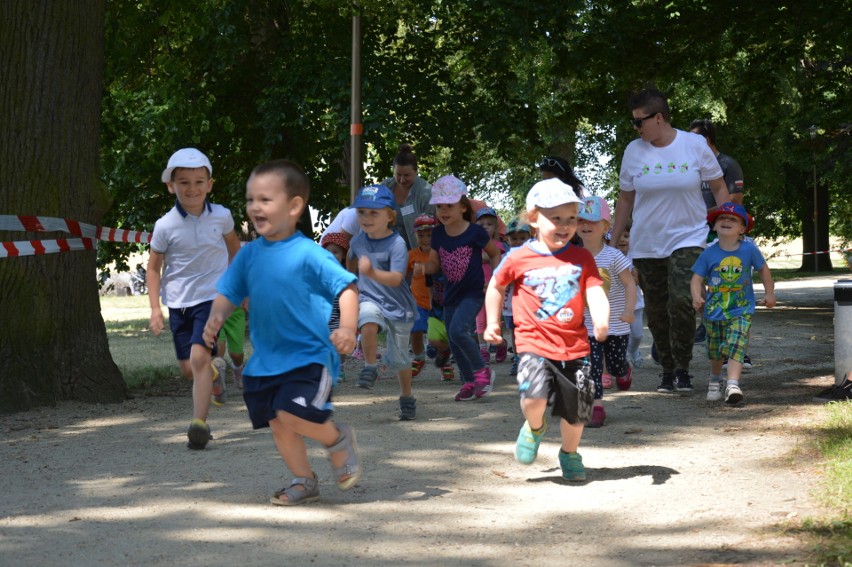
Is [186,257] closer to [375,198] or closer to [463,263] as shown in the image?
[375,198]

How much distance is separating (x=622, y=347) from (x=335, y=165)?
41.9 feet

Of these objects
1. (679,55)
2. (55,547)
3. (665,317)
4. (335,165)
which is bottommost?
(55,547)

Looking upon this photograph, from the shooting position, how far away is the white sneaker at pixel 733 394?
29.4 feet

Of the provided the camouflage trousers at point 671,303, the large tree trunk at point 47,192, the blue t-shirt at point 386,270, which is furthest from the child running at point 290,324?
the camouflage trousers at point 671,303

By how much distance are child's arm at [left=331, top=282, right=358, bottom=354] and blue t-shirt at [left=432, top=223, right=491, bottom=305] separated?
4138 mm

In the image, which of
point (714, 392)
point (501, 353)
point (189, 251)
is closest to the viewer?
point (189, 251)

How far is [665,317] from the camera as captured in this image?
10062mm

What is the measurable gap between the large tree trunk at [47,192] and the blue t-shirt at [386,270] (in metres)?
2.41

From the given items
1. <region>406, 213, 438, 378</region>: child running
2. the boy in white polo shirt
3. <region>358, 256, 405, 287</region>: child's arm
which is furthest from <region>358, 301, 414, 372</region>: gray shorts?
<region>406, 213, 438, 378</region>: child running

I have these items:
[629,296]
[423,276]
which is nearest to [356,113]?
[423,276]

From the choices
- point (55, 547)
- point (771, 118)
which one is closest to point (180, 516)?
point (55, 547)

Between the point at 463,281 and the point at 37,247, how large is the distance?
3.35 meters

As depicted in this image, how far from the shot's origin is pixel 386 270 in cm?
866

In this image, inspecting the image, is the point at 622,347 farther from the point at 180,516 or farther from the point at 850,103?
the point at 850,103
